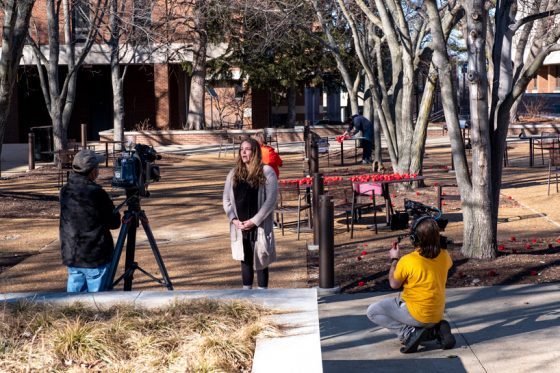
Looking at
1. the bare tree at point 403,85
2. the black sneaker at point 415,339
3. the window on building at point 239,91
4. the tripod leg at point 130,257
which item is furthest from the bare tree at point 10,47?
the window on building at point 239,91

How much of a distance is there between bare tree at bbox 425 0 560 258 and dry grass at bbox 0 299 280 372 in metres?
4.82

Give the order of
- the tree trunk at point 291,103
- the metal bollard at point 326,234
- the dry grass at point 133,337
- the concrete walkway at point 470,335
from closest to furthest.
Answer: the dry grass at point 133,337 → the concrete walkway at point 470,335 → the metal bollard at point 326,234 → the tree trunk at point 291,103

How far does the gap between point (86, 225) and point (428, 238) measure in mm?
2874

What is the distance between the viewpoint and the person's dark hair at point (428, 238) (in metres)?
6.82

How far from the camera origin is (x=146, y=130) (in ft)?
123

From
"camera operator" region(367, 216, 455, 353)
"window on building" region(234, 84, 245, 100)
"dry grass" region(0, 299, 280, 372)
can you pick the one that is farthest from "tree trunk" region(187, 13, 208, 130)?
"dry grass" region(0, 299, 280, 372)

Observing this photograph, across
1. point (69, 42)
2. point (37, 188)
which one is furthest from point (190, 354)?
point (69, 42)

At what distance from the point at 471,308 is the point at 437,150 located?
2337 cm

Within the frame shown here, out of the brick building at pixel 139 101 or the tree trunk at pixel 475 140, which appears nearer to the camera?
the tree trunk at pixel 475 140

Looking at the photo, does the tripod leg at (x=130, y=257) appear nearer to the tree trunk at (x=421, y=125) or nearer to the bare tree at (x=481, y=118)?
the bare tree at (x=481, y=118)

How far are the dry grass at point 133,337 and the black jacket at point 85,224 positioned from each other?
116 centimetres

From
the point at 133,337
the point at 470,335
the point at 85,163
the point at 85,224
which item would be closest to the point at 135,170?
the point at 85,163

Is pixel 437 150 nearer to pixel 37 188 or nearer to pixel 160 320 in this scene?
pixel 37 188

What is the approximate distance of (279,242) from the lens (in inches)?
510
